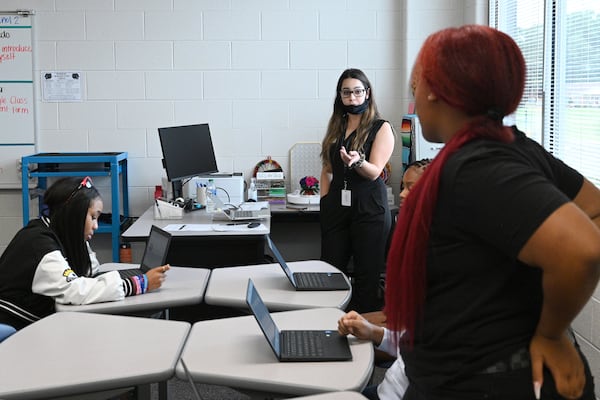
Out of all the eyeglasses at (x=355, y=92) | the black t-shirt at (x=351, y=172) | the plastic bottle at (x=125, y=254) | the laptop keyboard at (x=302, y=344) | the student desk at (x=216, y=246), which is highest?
the eyeglasses at (x=355, y=92)

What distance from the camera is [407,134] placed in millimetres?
5188

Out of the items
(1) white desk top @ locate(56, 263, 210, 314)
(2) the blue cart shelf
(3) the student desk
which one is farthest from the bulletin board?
(1) white desk top @ locate(56, 263, 210, 314)

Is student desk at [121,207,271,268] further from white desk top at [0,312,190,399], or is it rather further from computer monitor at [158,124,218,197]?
white desk top at [0,312,190,399]

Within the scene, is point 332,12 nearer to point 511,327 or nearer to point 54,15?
point 54,15

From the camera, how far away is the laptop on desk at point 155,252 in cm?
318

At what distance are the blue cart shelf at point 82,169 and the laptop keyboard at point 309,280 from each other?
2141 mm

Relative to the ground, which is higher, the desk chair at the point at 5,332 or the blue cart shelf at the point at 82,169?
the blue cart shelf at the point at 82,169

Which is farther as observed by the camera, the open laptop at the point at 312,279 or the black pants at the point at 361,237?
the black pants at the point at 361,237

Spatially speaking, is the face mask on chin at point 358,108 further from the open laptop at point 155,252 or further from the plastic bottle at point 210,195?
the open laptop at point 155,252

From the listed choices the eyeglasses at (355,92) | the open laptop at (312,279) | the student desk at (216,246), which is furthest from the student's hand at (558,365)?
the eyeglasses at (355,92)

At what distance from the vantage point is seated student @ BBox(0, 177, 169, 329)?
9.11 feet

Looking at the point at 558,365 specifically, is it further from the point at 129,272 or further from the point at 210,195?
the point at 210,195

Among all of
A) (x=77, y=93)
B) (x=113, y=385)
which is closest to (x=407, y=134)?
(x=77, y=93)

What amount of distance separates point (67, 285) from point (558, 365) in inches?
76.4
